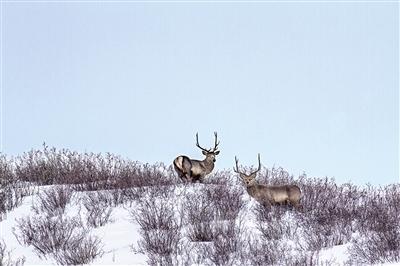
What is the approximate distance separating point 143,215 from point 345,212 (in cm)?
315

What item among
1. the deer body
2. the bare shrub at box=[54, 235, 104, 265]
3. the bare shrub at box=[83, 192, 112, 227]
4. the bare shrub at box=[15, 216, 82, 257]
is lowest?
the bare shrub at box=[54, 235, 104, 265]

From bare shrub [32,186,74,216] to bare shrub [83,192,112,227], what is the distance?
320mm

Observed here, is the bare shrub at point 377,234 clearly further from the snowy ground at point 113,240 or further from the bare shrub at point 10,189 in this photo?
the bare shrub at point 10,189

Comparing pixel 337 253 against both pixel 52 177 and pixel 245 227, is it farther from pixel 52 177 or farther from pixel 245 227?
pixel 52 177

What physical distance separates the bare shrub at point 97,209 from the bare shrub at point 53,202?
320 millimetres

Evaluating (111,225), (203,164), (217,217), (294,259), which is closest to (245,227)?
(217,217)

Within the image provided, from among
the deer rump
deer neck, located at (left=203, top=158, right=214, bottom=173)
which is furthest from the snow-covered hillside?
deer neck, located at (left=203, top=158, right=214, bottom=173)

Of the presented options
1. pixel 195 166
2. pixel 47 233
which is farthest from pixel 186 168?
pixel 47 233

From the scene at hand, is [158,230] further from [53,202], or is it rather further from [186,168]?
[186,168]

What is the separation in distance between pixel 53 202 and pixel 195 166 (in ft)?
11.3

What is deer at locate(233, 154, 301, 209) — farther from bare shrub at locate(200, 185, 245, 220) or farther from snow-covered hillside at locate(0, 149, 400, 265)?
bare shrub at locate(200, 185, 245, 220)

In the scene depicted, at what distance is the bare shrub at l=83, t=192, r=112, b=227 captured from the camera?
961cm

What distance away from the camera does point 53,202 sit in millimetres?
10320

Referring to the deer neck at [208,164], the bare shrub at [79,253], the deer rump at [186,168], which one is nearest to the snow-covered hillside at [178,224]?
the bare shrub at [79,253]
